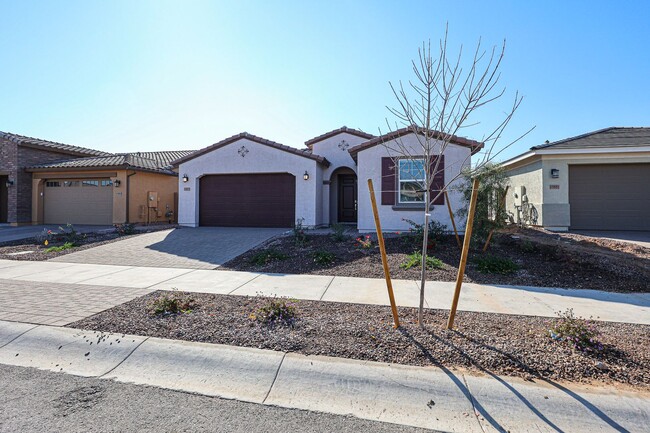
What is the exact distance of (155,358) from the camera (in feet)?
11.6

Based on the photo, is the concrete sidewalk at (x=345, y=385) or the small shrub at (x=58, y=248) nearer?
the concrete sidewalk at (x=345, y=385)

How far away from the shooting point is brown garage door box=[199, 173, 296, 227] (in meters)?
14.6

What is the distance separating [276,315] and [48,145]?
2232 cm

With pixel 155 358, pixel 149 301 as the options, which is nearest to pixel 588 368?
pixel 155 358

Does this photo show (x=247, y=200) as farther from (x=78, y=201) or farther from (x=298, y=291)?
(x=78, y=201)

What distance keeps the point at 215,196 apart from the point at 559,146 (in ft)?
47.2

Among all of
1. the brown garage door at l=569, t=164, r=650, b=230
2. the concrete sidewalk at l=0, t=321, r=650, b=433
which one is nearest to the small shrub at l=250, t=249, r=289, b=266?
the concrete sidewalk at l=0, t=321, r=650, b=433

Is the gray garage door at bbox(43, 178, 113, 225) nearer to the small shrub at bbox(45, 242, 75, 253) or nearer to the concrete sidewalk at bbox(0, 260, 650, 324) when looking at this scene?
the small shrub at bbox(45, 242, 75, 253)

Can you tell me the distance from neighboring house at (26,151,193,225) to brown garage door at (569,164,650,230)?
19893mm

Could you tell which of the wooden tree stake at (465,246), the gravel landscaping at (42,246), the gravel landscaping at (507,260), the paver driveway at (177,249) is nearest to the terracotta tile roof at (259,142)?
the paver driveway at (177,249)

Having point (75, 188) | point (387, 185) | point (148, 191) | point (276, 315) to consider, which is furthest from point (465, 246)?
point (75, 188)

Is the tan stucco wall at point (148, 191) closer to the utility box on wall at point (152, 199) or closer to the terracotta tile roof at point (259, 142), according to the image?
the utility box on wall at point (152, 199)

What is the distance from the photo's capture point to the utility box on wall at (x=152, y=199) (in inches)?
711

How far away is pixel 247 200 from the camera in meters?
15.0
